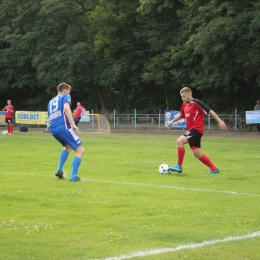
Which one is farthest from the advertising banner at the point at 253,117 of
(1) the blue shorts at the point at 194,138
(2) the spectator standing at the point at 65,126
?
(2) the spectator standing at the point at 65,126

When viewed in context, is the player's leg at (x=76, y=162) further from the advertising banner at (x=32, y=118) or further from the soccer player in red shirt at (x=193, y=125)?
the advertising banner at (x=32, y=118)

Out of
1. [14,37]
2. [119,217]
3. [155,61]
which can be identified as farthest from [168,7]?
[119,217]

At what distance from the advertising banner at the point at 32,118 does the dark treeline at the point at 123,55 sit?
5.50 m

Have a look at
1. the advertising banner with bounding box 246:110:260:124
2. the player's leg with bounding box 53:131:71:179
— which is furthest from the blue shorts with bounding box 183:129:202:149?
the advertising banner with bounding box 246:110:260:124

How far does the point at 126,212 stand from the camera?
350 inches

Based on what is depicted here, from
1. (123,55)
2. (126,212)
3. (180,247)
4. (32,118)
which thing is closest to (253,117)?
(123,55)

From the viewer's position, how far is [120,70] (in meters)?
49.2

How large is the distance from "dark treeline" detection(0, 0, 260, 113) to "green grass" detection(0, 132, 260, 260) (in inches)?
910

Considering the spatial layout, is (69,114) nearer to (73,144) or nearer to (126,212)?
(73,144)

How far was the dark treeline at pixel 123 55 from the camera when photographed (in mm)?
37938

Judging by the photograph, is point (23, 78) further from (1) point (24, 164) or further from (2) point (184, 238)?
(2) point (184, 238)

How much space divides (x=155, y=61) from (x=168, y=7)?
14.1 feet

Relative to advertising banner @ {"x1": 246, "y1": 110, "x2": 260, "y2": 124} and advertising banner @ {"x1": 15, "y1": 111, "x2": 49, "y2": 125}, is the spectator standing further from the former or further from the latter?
advertising banner @ {"x1": 15, "y1": 111, "x2": 49, "y2": 125}

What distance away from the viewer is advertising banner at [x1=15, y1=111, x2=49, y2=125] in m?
45.4
